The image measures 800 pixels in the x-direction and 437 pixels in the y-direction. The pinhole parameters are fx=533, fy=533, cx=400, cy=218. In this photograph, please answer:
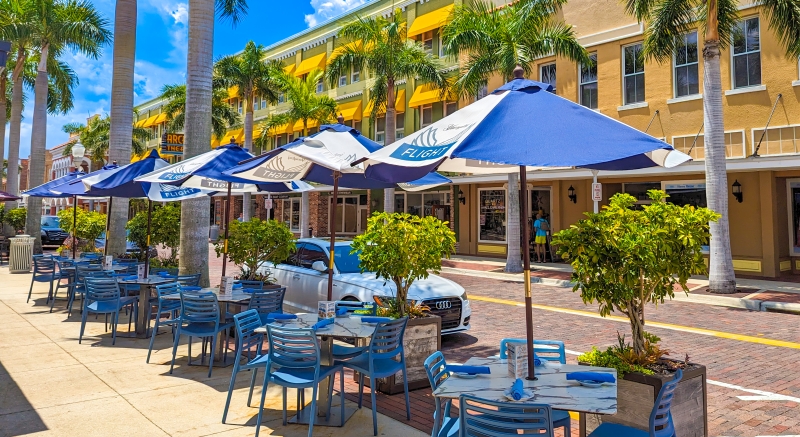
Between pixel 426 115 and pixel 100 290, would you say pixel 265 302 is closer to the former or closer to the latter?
pixel 100 290

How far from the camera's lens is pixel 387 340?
207 inches

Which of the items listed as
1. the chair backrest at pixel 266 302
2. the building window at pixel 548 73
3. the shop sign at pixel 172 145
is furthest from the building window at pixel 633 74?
the chair backrest at pixel 266 302

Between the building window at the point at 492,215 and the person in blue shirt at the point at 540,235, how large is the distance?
2379 mm

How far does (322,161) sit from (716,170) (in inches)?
454

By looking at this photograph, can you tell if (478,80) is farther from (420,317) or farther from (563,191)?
(420,317)

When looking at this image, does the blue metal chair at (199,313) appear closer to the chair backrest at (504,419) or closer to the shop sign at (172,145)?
the chair backrest at (504,419)

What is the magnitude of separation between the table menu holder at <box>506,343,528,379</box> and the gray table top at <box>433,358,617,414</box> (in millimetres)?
52

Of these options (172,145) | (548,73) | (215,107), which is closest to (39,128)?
(172,145)

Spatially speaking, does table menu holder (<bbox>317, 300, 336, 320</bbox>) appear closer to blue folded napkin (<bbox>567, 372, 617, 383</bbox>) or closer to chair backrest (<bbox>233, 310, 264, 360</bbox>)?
chair backrest (<bbox>233, 310, 264, 360</bbox>)

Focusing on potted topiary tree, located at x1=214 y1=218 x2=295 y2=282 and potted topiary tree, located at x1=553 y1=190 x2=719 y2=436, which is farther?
potted topiary tree, located at x1=214 y1=218 x2=295 y2=282

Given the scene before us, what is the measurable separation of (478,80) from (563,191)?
19.8ft

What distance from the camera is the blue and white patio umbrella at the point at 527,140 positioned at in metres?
3.48

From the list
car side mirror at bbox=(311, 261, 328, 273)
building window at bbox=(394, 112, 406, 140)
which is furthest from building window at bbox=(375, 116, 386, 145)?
car side mirror at bbox=(311, 261, 328, 273)

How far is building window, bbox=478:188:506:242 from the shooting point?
79.1 ft
